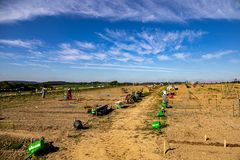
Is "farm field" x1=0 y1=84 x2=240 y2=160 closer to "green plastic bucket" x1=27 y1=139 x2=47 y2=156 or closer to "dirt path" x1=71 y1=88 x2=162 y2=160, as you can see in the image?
"dirt path" x1=71 y1=88 x2=162 y2=160

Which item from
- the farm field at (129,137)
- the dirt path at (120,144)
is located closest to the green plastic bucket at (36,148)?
the farm field at (129,137)

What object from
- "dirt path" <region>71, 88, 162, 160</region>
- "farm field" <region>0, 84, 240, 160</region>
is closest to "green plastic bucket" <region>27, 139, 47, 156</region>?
"farm field" <region>0, 84, 240, 160</region>

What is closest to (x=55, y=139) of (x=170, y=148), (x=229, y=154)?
(x=170, y=148)

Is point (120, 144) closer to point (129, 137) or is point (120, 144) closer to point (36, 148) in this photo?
point (129, 137)

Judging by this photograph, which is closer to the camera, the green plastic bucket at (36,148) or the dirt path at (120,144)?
the dirt path at (120,144)

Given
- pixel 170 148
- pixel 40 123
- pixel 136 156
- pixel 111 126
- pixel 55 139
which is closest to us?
pixel 136 156

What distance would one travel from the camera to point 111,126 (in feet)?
61.4

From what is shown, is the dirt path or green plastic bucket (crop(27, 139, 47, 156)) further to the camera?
green plastic bucket (crop(27, 139, 47, 156))

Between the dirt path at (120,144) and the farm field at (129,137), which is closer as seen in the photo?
the dirt path at (120,144)

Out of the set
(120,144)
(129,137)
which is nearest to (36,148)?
(120,144)

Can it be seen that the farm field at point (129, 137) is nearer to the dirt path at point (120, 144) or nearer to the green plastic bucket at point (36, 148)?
the dirt path at point (120, 144)

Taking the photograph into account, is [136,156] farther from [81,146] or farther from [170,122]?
[170,122]

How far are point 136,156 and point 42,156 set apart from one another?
435 centimetres

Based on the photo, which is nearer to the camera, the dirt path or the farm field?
the dirt path
